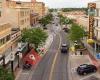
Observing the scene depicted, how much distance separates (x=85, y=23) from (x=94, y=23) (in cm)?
2511

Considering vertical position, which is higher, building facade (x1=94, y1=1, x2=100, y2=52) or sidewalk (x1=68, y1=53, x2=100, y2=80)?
building facade (x1=94, y1=1, x2=100, y2=52)

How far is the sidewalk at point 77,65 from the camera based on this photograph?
1874 inches

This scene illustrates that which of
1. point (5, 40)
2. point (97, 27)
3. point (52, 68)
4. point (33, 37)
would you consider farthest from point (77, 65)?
point (33, 37)

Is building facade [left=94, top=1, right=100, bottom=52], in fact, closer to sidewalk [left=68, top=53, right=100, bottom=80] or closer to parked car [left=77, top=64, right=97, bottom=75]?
sidewalk [left=68, top=53, right=100, bottom=80]

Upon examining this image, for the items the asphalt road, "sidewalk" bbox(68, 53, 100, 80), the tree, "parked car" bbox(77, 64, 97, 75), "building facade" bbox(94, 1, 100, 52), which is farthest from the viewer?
the tree

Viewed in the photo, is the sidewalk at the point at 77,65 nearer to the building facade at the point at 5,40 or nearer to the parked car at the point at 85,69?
the parked car at the point at 85,69

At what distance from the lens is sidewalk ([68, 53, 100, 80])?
47594 millimetres

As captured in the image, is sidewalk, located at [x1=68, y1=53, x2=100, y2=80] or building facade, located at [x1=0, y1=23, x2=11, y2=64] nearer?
sidewalk, located at [x1=68, y1=53, x2=100, y2=80]

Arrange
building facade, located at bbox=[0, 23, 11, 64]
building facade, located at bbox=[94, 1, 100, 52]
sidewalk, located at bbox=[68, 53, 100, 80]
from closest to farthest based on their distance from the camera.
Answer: sidewalk, located at bbox=[68, 53, 100, 80] → building facade, located at bbox=[0, 23, 11, 64] → building facade, located at bbox=[94, 1, 100, 52]

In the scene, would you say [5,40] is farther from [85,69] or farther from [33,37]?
[85,69]

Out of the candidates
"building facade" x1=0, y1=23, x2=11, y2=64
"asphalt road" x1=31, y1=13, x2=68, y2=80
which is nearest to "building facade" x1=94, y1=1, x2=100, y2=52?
"asphalt road" x1=31, y1=13, x2=68, y2=80

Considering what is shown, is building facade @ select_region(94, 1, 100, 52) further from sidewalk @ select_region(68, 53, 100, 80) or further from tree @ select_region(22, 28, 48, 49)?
tree @ select_region(22, 28, 48, 49)

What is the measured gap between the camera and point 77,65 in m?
57.4

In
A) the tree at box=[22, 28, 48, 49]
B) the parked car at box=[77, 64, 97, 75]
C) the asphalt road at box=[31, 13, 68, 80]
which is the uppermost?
the tree at box=[22, 28, 48, 49]
